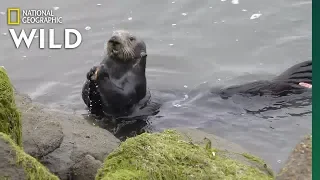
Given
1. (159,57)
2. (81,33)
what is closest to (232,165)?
(159,57)

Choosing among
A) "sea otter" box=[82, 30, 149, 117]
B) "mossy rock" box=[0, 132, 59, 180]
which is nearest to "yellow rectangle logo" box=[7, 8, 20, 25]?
"sea otter" box=[82, 30, 149, 117]

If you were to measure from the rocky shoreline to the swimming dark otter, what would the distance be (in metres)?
3.11

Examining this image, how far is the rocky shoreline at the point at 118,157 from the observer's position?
3994 mm

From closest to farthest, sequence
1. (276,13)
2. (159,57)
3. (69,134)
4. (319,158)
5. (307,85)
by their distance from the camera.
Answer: (319,158)
(69,134)
(307,85)
(159,57)
(276,13)

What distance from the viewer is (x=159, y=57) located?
1052 cm

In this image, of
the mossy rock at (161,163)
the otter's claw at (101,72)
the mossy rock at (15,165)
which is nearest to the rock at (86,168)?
the mossy rock at (161,163)

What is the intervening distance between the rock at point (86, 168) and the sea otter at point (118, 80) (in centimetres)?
259

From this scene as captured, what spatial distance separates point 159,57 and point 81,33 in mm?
1746

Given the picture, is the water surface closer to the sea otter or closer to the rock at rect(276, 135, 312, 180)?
the sea otter

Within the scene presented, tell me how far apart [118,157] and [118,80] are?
4079 millimetres

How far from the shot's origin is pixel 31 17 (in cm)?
1162

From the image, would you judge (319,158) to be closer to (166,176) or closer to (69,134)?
(166,176)

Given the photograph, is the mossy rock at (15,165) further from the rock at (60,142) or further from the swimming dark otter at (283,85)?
the swimming dark otter at (283,85)

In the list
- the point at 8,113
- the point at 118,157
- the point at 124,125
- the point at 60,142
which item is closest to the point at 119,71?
the point at 124,125
